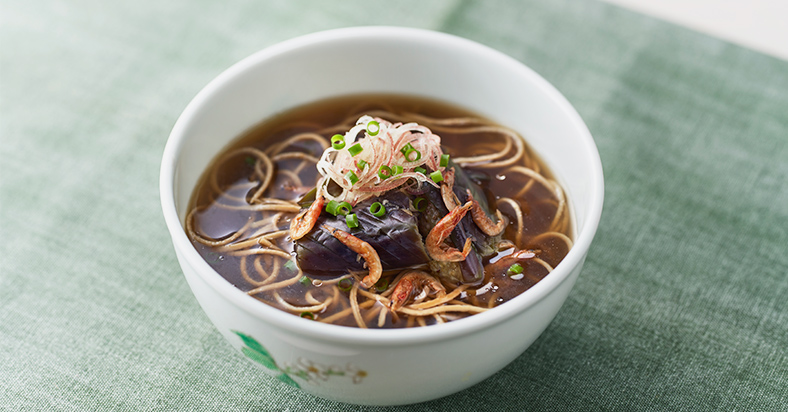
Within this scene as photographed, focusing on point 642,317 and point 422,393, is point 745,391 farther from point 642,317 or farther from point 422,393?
point 422,393

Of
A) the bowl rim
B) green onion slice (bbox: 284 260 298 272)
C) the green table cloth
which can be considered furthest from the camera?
the green table cloth

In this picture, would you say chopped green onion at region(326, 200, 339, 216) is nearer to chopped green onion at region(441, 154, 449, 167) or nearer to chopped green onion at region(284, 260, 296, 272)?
chopped green onion at region(284, 260, 296, 272)

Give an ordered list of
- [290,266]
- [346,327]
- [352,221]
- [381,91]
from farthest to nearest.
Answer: [381,91] → [290,266] → [352,221] → [346,327]

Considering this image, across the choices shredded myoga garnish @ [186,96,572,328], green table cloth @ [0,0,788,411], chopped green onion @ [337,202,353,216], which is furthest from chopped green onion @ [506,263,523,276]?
chopped green onion @ [337,202,353,216]

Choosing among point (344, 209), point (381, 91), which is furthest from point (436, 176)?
point (381, 91)

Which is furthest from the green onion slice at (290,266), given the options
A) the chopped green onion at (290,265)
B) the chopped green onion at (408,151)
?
the chopped green onion at (408,151)

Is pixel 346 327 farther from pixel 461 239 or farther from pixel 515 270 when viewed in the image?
pixel 515 270
